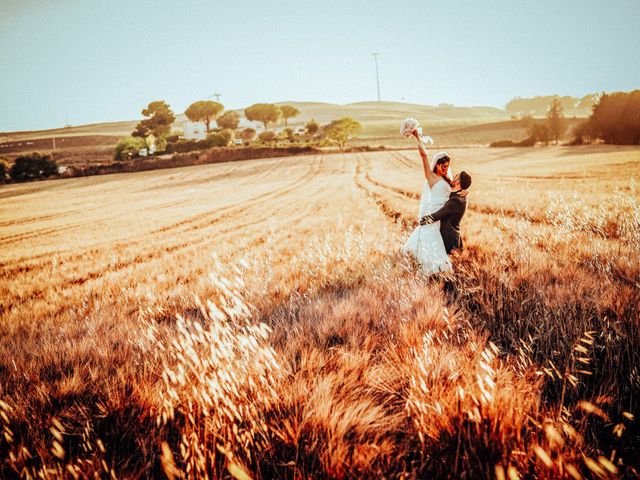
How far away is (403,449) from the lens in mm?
1314

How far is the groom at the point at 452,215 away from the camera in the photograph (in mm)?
4945

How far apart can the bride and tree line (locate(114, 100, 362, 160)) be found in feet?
237

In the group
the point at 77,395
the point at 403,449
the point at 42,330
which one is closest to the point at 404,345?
the point at 403,449

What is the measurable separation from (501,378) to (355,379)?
0.77 metres

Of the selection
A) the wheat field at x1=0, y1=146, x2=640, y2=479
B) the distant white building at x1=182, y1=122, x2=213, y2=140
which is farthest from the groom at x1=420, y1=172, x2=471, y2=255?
the distant white building at x1=182, y1=122, x2=213, y2=140

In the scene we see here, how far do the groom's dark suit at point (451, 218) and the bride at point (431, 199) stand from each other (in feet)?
0.37

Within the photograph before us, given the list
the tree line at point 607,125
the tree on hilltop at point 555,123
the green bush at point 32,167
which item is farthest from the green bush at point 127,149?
the tree on hilltop at point 555,123

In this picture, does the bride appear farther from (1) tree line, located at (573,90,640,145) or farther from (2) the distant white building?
(2) the distant white building

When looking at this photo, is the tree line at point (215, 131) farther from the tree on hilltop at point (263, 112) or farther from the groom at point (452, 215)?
the groom at point (452, 215)

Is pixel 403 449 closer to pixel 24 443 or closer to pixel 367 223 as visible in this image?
pixel 24 443

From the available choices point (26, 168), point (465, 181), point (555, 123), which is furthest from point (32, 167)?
point (555, 123)

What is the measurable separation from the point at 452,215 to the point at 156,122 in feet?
326

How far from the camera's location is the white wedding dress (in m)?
4.67

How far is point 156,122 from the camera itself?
8588 cm
